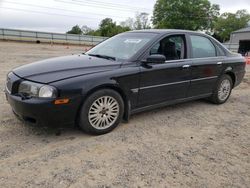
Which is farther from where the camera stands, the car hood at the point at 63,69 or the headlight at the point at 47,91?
the car hood at the point at 63,69

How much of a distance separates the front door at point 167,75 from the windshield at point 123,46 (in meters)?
0.24

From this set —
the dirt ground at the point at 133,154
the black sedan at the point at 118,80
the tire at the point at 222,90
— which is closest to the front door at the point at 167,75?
the black sedan at the point at 118,80

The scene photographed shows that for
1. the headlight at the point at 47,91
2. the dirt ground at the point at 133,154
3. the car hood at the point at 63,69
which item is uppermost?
the car hood at the point at 63,69

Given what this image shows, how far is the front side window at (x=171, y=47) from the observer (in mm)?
4219

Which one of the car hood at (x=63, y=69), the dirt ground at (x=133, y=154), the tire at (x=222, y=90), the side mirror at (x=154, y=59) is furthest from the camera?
the tire at (x=222, y=90)

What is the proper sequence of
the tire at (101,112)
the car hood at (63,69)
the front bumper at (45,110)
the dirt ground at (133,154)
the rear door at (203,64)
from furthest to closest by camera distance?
the rear door at (203,64), the tire at (101,112), the car hood at (63,69), the front bumper at (45,110), the dirt ground at (133,154)

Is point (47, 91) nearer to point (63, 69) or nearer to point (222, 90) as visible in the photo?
point (63, 69)

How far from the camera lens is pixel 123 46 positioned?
4332mm

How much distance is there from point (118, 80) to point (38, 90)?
1133 millimetres

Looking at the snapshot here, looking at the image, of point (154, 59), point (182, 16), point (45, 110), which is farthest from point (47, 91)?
point (182, 16)

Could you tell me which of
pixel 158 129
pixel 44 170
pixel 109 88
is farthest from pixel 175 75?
pixel 44 170

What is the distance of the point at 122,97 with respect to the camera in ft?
12.6

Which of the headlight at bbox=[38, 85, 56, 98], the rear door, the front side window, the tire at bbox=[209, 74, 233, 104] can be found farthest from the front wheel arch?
the tire at bbox=[209, 74, 233, 104]

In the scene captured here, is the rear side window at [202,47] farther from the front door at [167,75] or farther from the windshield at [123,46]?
the windshield at [123,46]
